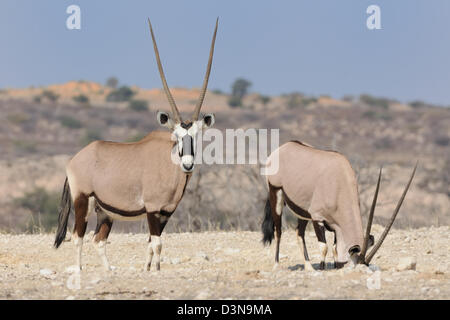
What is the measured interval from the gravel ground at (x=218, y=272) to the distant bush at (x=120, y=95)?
50664 mm

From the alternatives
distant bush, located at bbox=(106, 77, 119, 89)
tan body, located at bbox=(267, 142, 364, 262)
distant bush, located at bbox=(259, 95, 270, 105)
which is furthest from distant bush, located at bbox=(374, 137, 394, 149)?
tan body, located at bbox=(267, 142, 364, 262)

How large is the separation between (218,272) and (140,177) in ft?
4.96

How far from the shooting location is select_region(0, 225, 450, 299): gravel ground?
6.65 m

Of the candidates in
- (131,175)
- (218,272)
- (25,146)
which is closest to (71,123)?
(25,146)

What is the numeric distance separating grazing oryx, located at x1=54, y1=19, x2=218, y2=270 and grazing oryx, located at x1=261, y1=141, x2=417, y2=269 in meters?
1.27

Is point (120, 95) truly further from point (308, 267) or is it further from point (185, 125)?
point (185, 125)

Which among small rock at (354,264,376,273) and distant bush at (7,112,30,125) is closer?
small rock at (354,264,376,273)

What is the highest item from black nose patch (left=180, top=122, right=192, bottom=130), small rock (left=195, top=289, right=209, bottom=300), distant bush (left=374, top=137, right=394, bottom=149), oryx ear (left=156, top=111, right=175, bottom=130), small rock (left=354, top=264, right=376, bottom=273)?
oryx ear (left=156, top=111, right=175, bottom=130)

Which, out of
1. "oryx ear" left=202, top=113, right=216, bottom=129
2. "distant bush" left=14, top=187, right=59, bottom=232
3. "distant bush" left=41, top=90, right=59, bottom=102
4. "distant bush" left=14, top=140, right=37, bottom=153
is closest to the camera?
"oryx ear" left=202, top=113, right=216, bottom=129

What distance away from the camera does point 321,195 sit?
8953 millimetres

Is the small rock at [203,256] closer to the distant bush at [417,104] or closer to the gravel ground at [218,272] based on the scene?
the gravel ground at [218,272]

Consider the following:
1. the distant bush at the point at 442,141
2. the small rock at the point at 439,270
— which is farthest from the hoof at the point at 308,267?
the distant bush at the point at 442,141

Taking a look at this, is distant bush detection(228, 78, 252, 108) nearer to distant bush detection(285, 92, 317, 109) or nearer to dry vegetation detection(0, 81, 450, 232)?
dry vegetation detection(0, 81, 450, 232)

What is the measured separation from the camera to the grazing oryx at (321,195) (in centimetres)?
859
